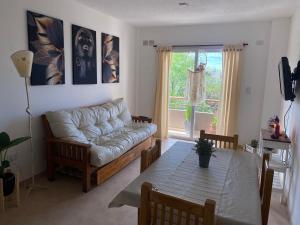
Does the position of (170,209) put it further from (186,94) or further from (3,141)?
(186,94)

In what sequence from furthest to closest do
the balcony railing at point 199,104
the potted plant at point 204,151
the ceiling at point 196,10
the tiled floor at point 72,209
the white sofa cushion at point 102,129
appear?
the balcony railing at point 199,104
the ceiling at point 196,10
the white sofa cushion at point 102,129
the tiled floor at point 72,209
the potted plant at point 204,151

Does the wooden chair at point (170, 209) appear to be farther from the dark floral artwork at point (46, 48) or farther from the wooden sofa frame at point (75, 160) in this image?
the dark floral artwork at point (46, 48)

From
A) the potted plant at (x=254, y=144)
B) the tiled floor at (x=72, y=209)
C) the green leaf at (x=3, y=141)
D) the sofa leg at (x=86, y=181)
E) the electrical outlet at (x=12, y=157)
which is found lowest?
the tiled floor at (x=72, y=209)

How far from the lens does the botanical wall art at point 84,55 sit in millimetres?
3518

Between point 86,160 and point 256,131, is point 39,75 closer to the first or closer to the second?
point 86,160

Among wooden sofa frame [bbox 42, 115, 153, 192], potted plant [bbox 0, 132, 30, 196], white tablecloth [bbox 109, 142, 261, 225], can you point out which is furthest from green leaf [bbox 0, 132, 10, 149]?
white tablecloth [bbox 109, 142, 261, 225]

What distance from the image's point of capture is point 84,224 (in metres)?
2.21

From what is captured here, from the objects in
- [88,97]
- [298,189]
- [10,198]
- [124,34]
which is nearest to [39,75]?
[88,97]

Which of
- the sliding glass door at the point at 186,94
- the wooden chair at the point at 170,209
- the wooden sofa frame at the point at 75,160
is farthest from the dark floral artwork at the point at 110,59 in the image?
the wooden chair at the point at 170,209

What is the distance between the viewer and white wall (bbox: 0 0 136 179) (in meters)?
2.59

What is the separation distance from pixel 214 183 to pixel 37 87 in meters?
2.49

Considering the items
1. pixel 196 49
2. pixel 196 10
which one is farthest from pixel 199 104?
pixel 196 10

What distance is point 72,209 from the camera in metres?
2.43

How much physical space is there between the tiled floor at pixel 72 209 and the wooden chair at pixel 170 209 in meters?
1.14
